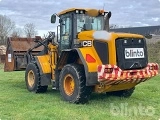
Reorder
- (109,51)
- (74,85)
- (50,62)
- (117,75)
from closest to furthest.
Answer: (117,75) → (109,51) → (74,85) → (50,62)

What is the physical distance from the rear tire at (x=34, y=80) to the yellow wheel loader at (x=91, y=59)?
13 cm

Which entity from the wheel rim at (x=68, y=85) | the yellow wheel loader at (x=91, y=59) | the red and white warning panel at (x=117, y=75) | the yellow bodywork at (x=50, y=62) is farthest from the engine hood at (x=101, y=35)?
the yellow bodywork at (x=50, y=62)

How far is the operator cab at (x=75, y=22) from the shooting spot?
838cm

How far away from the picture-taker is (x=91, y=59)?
747cm

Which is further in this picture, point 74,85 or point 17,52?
point 17,52

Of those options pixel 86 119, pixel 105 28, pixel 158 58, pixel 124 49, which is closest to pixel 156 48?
pixel 158 58

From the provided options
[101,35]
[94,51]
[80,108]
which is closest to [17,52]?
[94,51]

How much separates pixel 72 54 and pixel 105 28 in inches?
55.7

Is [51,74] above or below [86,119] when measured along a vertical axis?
above

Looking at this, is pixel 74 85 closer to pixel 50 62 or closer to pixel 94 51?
pixel 94 51

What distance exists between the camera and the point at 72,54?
8.27 m

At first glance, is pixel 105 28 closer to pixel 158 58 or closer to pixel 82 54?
pixel 82 54

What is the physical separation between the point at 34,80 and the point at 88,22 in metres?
2.58

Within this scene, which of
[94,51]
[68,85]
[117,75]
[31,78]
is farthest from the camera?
[31,78]
